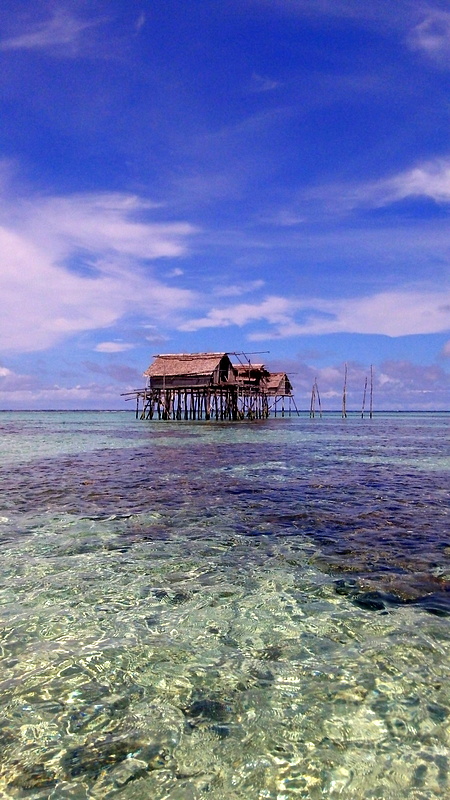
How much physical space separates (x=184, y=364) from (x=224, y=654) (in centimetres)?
4907

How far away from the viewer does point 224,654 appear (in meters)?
4.17

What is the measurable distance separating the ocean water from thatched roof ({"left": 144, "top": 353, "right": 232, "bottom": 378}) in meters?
41.7

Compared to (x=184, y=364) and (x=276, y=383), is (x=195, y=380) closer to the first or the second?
(x=184, y=364)

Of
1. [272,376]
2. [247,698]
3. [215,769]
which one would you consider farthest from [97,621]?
[272,376]

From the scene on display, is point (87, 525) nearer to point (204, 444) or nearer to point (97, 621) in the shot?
point (97, 621)

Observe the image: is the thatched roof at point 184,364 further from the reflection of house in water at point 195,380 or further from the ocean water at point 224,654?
the ocean water at point 224,654

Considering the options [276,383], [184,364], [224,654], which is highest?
[184,364]

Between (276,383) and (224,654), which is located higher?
(276,383)

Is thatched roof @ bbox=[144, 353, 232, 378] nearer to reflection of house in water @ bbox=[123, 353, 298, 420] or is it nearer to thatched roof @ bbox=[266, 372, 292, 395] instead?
reflection of house in water @ bbox=[123, 353, 298, 420]

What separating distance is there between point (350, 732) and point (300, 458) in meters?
16.8

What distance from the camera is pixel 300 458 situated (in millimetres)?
19781

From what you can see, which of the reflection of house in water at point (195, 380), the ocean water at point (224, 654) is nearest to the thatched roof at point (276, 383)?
the reflection of house in water at point (195, 380)

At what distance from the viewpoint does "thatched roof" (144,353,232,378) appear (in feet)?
168

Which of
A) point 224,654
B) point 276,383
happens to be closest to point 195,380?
point 276,383
